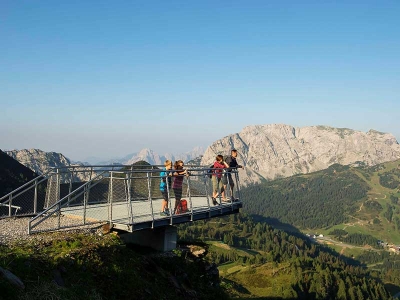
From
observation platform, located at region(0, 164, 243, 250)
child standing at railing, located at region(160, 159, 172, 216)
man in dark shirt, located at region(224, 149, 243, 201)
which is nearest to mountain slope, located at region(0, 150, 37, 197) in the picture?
observation platform, located at region(0, 164, 243, 250)

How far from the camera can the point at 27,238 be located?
1330 cm

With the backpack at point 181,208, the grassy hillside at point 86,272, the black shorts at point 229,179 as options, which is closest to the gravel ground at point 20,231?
the grassy hillside at point 86,272

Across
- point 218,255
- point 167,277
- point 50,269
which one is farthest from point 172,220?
point 218,255

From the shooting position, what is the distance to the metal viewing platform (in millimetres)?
15627

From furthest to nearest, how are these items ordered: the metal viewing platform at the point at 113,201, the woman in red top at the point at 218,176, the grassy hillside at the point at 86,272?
1. the woman in red top at the point at 218,176
2. the metal viewing platform at the point at 113,201
3. the grassy hillside at the point at 86,272

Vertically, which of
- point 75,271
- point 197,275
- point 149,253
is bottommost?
point 197,275

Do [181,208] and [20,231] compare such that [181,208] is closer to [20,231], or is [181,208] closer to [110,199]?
[110,199]

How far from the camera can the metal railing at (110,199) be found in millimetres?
15695

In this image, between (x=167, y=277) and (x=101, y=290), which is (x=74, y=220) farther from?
(x=101, y=290)

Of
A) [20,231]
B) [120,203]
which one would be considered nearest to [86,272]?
[20,231]

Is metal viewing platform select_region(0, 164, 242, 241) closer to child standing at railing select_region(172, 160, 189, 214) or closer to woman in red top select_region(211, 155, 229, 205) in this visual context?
child standing at railing select_region(172, 160, 189, 214)

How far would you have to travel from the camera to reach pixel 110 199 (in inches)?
613

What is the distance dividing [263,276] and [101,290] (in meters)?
130

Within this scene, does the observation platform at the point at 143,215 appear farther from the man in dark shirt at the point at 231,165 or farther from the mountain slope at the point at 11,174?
the mountain slope at the point at 11,174
